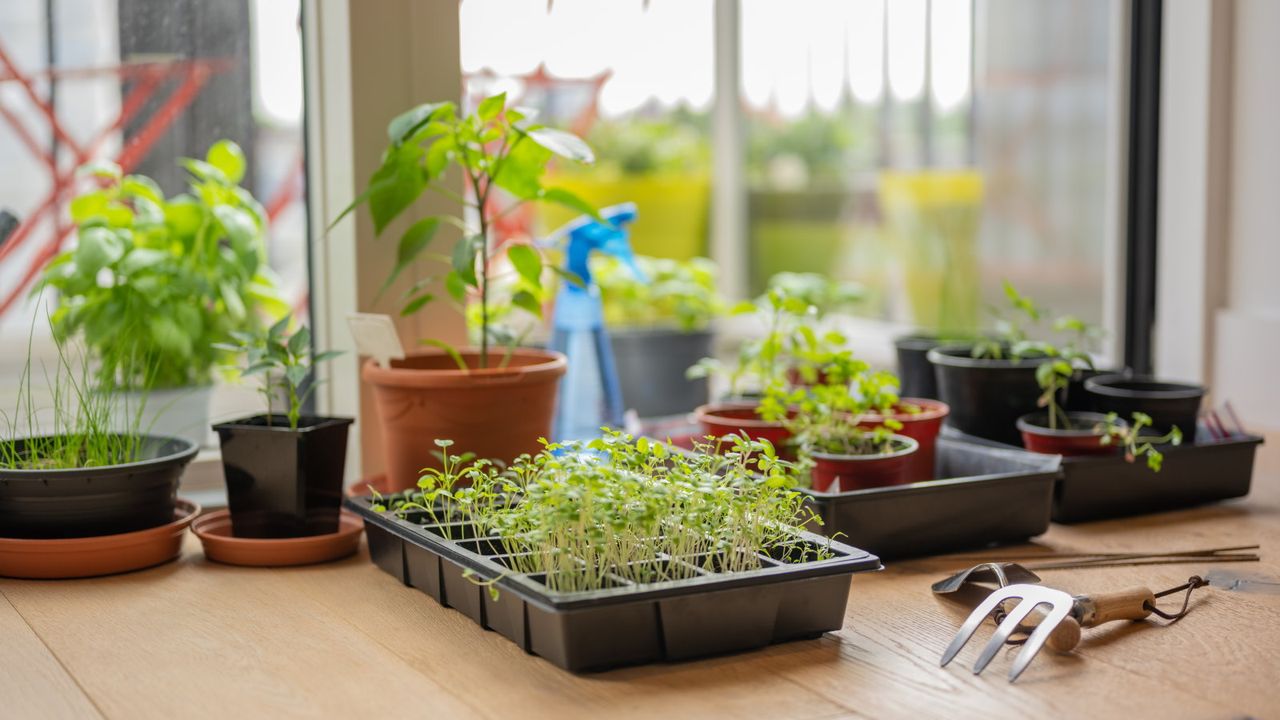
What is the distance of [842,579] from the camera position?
46.5 inches

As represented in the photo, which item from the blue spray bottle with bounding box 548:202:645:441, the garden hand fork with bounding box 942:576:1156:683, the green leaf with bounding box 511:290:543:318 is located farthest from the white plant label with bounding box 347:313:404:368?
the garden hand fork with bounding box 942:576:1156:683

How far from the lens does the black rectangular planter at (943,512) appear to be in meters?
1.43

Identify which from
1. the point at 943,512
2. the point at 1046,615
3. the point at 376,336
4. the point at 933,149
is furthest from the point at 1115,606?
the point at 933,149

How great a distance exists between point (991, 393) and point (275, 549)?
3.08 feet

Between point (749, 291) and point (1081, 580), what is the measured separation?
2.06m

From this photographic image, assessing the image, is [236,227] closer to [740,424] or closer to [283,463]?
[283,463]

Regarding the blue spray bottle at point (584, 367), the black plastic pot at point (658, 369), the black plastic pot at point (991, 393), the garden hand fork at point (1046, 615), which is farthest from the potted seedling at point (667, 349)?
the garden hand fork at point (1046, 615)

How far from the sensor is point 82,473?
55.0 inches

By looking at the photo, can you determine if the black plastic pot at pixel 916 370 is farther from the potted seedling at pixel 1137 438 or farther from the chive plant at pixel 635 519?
the chive plant at pixel 635 519

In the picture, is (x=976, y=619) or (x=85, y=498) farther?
(x=85, y=498)

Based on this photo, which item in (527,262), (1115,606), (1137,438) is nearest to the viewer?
(1115,606)

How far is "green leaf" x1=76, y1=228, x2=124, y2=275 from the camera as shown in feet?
5.52

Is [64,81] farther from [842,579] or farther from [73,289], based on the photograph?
[842,579]

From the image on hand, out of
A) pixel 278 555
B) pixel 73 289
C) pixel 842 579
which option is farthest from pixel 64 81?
pixel 842 579
